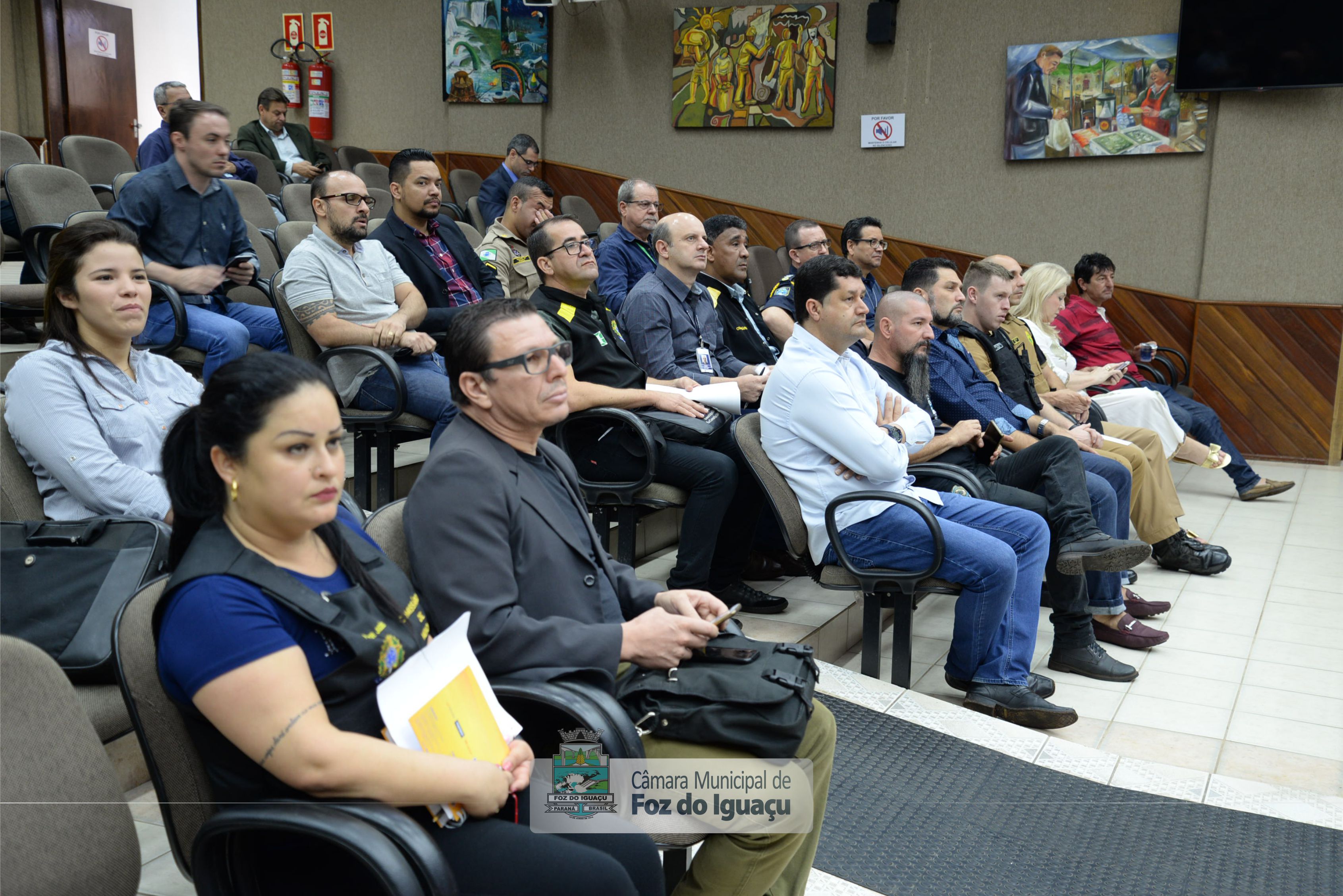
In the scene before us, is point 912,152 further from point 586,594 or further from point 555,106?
point 586,594

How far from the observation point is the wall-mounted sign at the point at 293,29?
892 cm

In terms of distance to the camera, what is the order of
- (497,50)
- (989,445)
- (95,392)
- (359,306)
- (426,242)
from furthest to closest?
(497,50), (426,242), (359,306), (989,445), (95,392)

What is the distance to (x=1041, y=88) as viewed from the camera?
22.5ft

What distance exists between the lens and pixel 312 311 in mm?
3520

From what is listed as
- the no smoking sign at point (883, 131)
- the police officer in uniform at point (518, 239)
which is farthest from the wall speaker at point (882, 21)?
the police officer in uniform at point (518, 239)

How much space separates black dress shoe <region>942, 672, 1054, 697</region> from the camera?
309cm

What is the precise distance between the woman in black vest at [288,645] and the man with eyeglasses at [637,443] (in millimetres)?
1839

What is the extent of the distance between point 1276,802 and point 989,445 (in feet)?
4.41

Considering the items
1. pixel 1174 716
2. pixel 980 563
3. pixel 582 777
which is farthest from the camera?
Answer: pixel 1174 716

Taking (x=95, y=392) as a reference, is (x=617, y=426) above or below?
below

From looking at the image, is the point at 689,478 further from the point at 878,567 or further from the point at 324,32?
the point at 324,32

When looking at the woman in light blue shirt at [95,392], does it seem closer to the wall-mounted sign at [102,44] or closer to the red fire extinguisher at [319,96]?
the red fire extinguisher at [319,96]

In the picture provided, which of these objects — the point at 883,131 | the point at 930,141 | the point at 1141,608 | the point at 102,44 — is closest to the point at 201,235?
the point at 1141,608

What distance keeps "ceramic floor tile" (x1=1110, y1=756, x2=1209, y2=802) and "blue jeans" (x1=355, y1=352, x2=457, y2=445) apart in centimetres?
215
